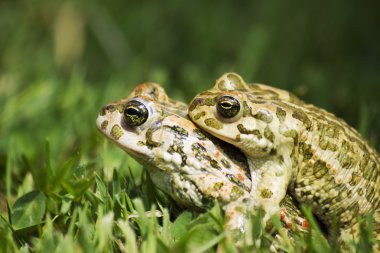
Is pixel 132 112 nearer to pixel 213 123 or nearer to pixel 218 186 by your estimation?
pixel 213 123

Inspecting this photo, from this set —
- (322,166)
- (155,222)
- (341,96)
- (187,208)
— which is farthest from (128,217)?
(341,96)

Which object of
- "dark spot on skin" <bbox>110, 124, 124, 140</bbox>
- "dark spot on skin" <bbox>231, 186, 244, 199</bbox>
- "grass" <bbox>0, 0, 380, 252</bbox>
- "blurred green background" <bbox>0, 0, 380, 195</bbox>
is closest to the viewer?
"grass" <bbox>0, 0, 380, 252</bbox>

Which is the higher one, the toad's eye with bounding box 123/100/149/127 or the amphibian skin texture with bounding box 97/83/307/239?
the toad's eye with bounding box 123/100/149/127

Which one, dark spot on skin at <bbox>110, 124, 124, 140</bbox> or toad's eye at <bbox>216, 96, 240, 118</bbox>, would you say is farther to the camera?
dark spot on skin at <bbox>110, 124, 124, 140</bbox>

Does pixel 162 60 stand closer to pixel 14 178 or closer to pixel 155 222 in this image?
pixel 14 178

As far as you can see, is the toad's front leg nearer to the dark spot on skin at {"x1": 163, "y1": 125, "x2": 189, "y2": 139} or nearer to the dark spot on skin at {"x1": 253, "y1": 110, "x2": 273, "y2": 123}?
the dark spot on skin at {"x1": 253, "y1": 110, "x2": 273, "y2": 123}

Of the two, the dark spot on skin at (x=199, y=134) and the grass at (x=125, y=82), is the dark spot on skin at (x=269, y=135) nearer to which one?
the dark spot on skin at (x=199, y=134)

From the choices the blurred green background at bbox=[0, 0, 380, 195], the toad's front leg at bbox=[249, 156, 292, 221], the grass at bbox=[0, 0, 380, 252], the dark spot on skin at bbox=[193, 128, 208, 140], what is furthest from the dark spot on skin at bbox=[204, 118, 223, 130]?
the blurred green background at bbox=[0, 0, 380, 195]

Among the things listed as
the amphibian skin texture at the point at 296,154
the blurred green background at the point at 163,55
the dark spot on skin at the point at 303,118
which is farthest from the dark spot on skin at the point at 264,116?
the blurred green background at the point at 163,55
